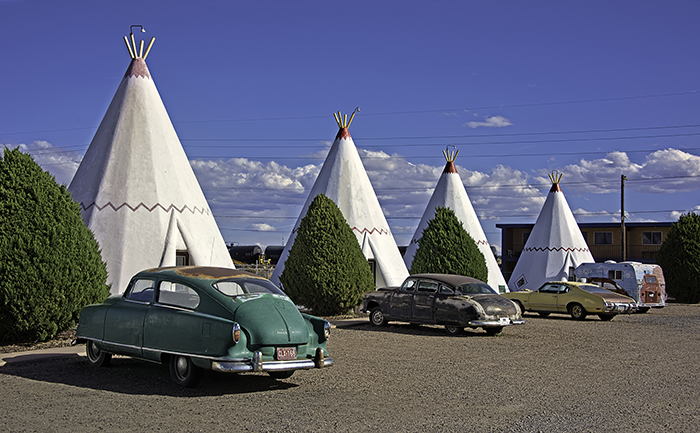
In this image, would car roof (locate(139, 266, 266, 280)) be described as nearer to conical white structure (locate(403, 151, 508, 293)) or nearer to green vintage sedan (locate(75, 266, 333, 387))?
green vintage sedan (locate(75, 266, 333, 387))

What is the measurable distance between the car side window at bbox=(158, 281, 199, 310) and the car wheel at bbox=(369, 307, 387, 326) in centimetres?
715

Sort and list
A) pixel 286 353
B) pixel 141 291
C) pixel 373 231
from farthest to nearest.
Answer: pixel 373 231 → pixel 141 291 → pixel 286 353

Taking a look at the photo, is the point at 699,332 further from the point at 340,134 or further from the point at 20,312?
the point at 20,312

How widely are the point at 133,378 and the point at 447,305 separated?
704 centimetres

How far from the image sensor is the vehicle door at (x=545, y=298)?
18109mm

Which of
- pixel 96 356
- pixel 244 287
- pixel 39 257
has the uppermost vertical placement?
pixel 39 257

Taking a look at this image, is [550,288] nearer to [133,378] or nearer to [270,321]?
[270,321]

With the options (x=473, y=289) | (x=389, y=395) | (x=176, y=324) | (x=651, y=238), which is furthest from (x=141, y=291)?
(x=651, y=238)

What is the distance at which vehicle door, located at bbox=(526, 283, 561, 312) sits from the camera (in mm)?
18109

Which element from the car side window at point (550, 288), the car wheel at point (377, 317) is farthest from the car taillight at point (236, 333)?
the car side window at point (550, 288)

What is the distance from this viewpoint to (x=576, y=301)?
57.5ft

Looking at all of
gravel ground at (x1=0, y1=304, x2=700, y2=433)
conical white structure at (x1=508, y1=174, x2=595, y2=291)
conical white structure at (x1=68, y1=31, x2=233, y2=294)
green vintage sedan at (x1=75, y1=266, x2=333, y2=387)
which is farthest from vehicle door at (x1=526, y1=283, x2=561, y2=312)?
green vintage sedan at (x1=75, y1=266, x2=333, y2=387)

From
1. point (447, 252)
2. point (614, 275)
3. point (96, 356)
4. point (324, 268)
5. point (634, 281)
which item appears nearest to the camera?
point (96, 356)

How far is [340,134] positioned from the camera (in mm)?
21109
